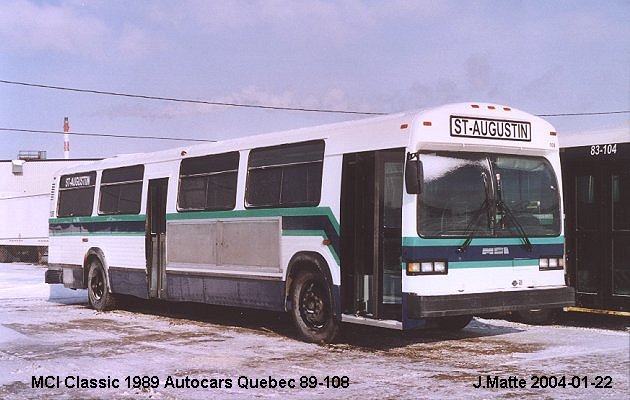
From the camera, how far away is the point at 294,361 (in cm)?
1007

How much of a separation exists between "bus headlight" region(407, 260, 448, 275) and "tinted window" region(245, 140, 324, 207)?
7.34 feet

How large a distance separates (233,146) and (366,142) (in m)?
3.46

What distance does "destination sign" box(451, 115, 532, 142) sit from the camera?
416 inches

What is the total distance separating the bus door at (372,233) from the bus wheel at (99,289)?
25.4 feet

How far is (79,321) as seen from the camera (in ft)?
49.9

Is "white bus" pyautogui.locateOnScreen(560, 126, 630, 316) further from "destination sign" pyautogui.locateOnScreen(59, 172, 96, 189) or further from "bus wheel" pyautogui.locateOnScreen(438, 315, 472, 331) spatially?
"destination sign" pyautogui.locateOnScreen(59, 172, 96, 189)

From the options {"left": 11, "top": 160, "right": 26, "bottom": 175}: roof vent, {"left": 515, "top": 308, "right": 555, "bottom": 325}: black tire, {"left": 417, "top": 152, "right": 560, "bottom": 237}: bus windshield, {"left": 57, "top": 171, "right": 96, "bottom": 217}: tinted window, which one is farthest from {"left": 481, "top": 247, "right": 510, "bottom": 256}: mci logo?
{"left": 11, "top": 160, "right": 26, "bottom": 175}: roof vent

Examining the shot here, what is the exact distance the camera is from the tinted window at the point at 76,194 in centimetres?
1827

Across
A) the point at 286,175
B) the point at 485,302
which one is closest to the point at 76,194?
the point at 286,175

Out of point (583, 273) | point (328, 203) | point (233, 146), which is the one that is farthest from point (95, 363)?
point (583, 273)

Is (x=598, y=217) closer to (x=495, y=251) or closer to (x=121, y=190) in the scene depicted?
(x=495, y=251)

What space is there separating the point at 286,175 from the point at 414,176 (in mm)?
3022

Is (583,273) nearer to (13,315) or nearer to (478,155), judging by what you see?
(478,155)

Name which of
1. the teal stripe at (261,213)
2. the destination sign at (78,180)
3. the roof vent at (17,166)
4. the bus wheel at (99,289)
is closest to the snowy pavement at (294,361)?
the teal stripe at (261,213)
